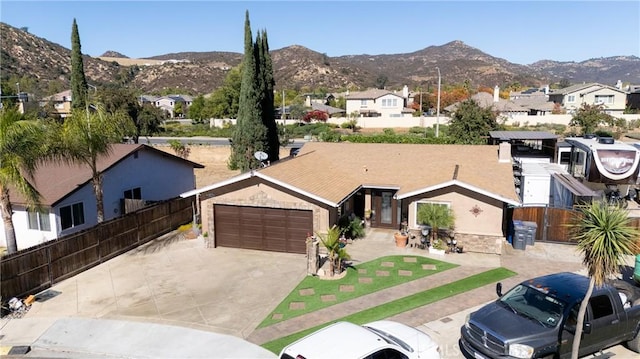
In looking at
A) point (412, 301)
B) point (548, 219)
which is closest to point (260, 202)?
point (412, 301)

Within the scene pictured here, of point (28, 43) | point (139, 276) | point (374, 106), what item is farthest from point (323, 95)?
point (139, 276)

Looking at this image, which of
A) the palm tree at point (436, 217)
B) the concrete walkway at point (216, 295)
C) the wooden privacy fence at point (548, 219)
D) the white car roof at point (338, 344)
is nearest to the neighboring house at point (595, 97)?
the wooden privacy fence at point (548, 219)

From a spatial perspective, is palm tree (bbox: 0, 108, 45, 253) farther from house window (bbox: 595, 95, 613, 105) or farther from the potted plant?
house window (bbox: 595, 95, 613, 105)

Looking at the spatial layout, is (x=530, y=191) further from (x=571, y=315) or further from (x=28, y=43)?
(x=28, y=43)

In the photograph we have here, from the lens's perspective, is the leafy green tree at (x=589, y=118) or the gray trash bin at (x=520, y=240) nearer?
the gray trash bin at (x=520, y=240)

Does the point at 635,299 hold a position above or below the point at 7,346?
above

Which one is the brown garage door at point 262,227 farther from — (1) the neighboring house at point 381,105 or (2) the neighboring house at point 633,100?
(2) the neighboring house at point 633,100
